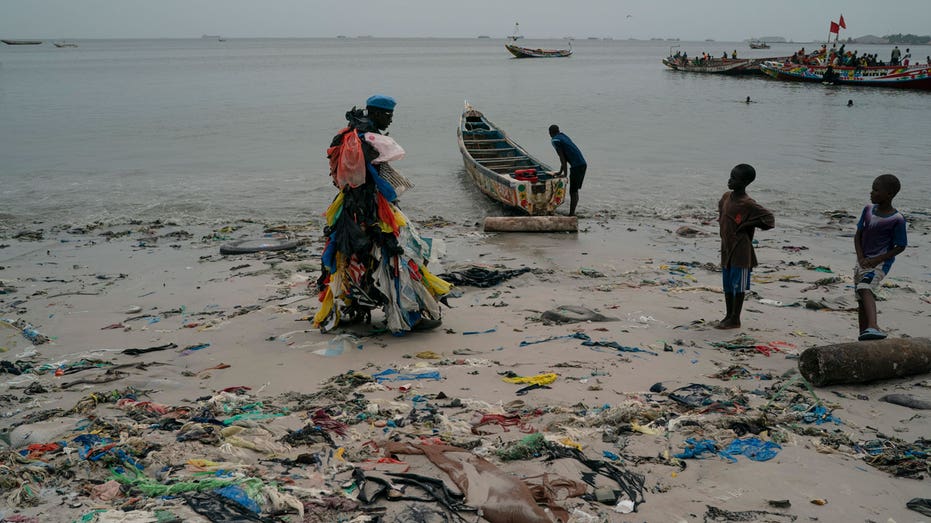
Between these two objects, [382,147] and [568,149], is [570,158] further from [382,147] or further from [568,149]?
[382,147]

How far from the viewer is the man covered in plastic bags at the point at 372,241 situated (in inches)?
219

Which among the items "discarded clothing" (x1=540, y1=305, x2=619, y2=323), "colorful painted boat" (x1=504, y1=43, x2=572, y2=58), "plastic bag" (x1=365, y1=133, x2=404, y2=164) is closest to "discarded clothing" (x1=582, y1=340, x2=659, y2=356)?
"discarded clothing" (x1=540, y1=305, x2=619, y2=323)

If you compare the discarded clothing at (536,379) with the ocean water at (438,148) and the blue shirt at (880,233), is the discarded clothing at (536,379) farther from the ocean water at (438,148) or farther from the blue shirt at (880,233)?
the ocean water at (438,148)

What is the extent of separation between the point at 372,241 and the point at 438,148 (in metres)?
17.9

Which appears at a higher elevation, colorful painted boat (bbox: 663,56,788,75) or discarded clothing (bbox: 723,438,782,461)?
colorful painted boat (bbox: 663,56,788,75)

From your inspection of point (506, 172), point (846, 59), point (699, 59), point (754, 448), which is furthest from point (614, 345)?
point (699, 59)

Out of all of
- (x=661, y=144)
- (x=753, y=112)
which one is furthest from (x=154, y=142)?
(x=753, y=112)

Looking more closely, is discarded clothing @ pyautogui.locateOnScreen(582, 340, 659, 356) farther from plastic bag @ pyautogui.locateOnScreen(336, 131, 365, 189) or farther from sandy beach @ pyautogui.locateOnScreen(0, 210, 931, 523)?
plastic bag @ pyautogui.locateOnScreen(336, 131, 365, 189)

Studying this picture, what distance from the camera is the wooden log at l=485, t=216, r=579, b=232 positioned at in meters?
11.2

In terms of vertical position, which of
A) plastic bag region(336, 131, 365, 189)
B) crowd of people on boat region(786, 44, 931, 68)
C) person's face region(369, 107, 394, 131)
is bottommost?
plastic bag region(336, 131, 365, 189)

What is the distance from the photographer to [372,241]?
5750 mm

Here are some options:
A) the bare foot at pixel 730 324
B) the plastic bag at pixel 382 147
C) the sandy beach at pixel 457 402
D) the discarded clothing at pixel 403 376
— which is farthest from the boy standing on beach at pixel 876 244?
the plastic bag at pixel 382 147

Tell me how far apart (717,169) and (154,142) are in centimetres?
1866

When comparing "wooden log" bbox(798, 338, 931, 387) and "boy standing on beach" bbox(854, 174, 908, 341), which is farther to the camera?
"boy standing on beach" bbox(854, 174, 908, 341)
